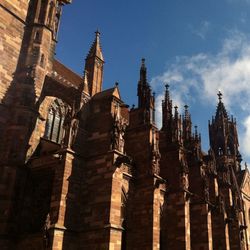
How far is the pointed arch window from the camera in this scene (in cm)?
2254

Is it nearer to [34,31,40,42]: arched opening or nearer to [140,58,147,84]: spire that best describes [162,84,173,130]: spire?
[140,58,147,84]: spire

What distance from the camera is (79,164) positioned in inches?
728

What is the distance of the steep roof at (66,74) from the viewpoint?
2737 cm

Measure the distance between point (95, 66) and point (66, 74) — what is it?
264 centimetres

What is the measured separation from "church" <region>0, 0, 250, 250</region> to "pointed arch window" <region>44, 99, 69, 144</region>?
59 millimetres

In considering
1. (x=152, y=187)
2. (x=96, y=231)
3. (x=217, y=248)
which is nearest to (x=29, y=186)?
(x=96, y=231)

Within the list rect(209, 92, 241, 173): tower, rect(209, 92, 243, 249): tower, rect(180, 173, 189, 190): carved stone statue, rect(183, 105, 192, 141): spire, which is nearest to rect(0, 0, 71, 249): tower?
rect(180, 173, 189, 190): carved stone statue

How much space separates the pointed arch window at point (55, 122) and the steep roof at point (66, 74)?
10.6 ft

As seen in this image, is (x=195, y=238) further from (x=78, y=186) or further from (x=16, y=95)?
(x=16, y=95)

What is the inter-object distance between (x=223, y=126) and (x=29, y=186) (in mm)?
31569

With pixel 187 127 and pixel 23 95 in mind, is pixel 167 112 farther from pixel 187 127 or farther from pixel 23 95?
pixel 23 95

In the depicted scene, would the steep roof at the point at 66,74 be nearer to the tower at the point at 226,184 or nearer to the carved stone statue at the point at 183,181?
the carved stone statue at the point at 183,181

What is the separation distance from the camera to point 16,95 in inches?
795

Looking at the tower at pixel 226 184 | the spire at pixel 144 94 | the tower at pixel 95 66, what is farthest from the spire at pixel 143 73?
the tower at pixel 226 184
